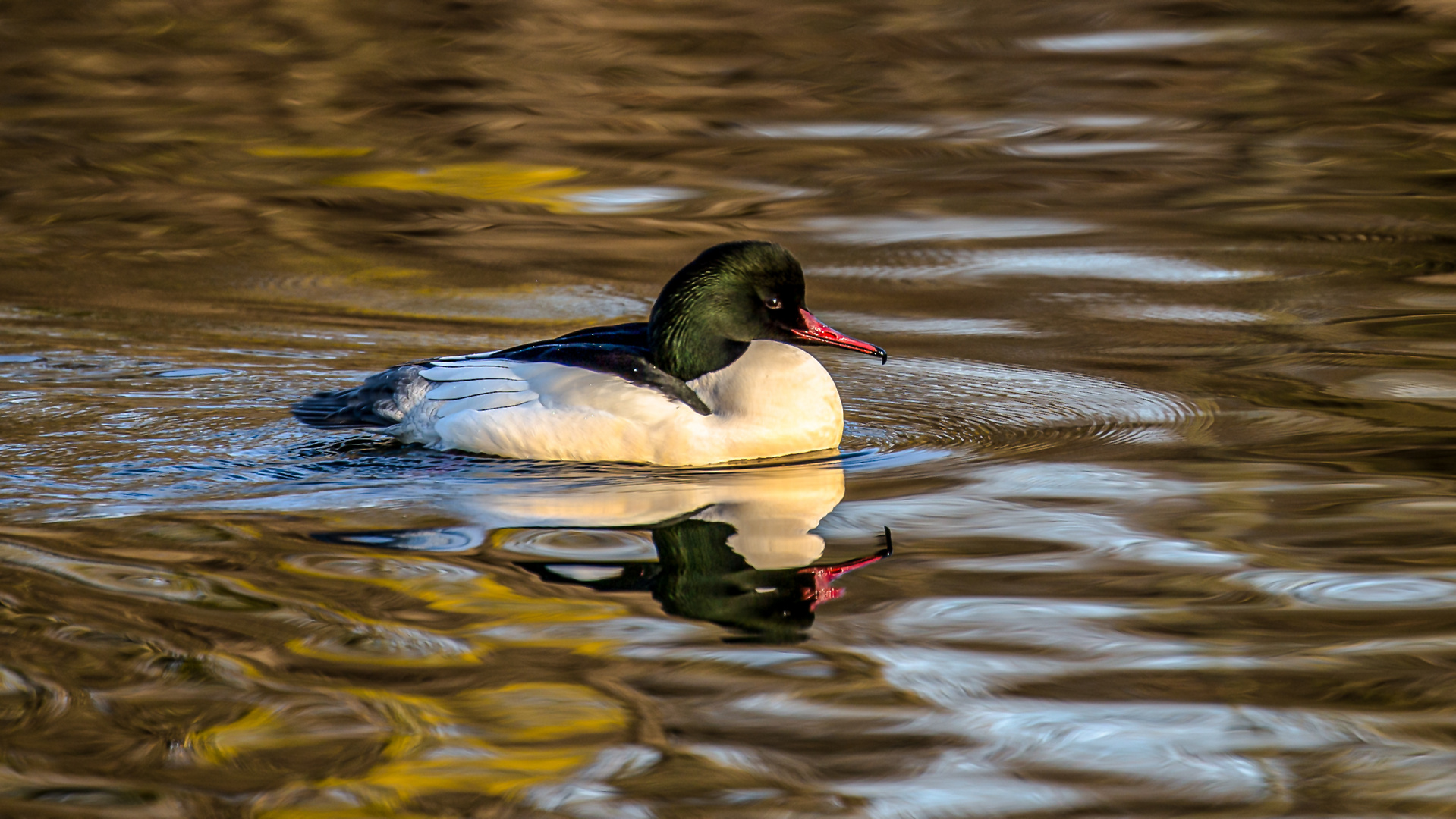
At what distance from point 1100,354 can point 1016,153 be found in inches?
167

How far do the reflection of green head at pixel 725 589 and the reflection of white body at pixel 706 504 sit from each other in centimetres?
8

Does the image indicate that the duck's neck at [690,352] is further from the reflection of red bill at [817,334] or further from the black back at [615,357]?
the reflection of red bill at [817,334]

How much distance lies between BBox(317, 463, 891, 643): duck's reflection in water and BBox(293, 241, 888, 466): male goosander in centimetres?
15

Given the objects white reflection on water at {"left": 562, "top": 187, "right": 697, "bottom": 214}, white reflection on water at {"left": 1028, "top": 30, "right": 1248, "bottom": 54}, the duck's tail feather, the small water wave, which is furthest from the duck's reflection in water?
white reflection on water at {"left": 1028, "top": 30, "right": 1248, "bottom": 54}

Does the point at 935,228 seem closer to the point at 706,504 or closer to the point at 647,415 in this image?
the point at 647,415

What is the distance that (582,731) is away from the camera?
4.11 m

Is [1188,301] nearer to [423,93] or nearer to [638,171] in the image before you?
[638,171]

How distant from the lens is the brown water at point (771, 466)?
4.01 m

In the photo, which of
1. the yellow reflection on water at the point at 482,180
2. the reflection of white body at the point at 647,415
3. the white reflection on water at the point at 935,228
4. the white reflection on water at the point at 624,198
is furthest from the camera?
the yellow reflection on water at the point at 482,180

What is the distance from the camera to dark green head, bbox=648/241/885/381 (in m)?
6.50

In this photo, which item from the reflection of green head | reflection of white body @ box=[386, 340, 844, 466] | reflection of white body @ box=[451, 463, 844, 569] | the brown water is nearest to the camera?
the brown water

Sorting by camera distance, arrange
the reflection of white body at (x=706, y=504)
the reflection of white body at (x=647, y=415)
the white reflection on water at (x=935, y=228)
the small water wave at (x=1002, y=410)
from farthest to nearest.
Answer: the white reflection on water at (x=935, y=228) < the small water wave at (x=1002, y=410) < the reflection of white body at (x=647, y=415) < the reflection of white body at (x=706, y=504)

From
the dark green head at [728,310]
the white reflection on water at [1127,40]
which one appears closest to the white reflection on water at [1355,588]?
the dark green head at [728,310]

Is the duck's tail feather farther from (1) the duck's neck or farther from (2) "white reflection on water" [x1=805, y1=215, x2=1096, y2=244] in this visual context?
(2) "white reflection on water" [x1=805, y1=215, x2=1096, y2=244]
